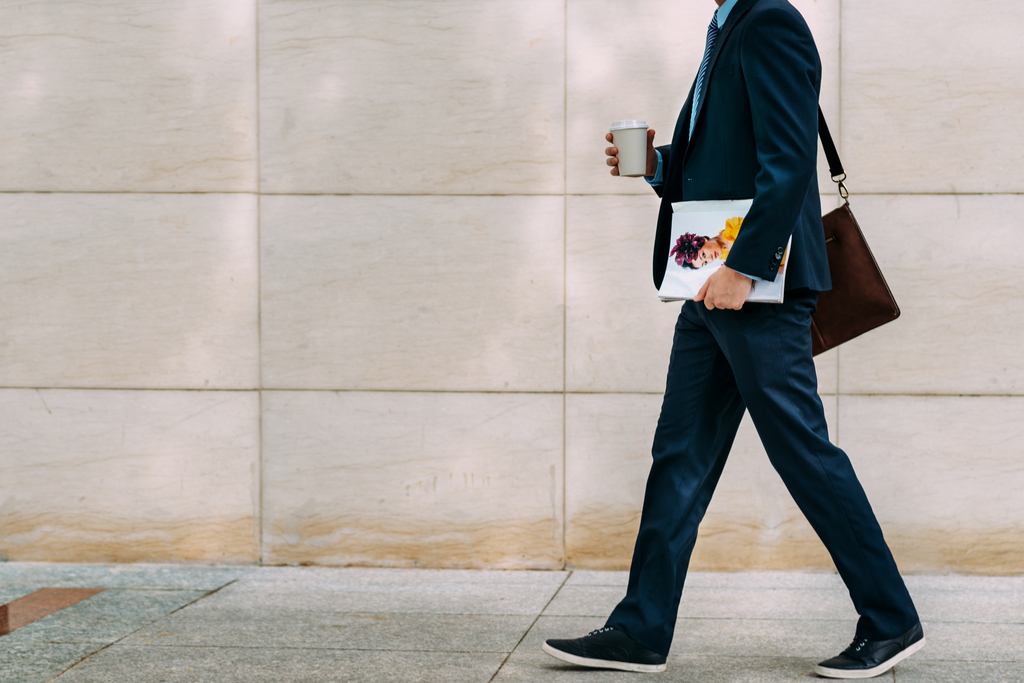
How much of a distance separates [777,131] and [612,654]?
59.6 inches

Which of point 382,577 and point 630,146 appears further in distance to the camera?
point 382,577

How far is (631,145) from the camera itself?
2.94 meters

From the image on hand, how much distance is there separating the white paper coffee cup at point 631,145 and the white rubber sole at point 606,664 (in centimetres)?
138

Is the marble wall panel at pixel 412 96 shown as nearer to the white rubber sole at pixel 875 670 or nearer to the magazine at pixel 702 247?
the magazine at pixel 702 247

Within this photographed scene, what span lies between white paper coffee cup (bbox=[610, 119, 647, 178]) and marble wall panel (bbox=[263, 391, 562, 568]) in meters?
1.42

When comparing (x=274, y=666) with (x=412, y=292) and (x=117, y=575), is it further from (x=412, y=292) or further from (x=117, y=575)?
(x=412, y=292)

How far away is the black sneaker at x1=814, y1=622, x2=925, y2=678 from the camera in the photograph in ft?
9.35

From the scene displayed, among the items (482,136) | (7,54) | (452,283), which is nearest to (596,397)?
(452,283)

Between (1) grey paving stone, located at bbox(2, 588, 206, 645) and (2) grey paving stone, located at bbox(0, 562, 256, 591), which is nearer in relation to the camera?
(1) grey paving stone, located at bbox(2, 588, 206, 645)

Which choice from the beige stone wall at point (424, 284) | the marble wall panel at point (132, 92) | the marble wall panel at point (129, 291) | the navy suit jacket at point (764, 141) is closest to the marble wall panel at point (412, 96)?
the beige stone wall at point (424, 284)

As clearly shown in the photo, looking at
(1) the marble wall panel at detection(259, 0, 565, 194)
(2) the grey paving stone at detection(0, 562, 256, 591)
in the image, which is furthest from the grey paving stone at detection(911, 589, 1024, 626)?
(2) the grey paving stone at detection(0, 562, 256, 591)

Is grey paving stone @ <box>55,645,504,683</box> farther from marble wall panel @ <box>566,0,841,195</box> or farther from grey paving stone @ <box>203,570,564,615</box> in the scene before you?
marble wall panel @ <box>566,0,841,195</box>

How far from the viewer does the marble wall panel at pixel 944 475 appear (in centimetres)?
404

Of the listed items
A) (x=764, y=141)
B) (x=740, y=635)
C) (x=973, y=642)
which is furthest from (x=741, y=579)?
(x=764, y=141)
